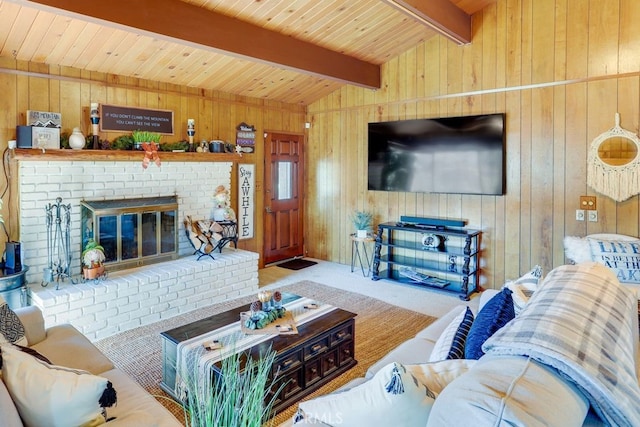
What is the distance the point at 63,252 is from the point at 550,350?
421cm

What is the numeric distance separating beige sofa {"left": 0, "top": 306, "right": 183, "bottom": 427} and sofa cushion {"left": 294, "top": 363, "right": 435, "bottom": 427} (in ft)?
2.52

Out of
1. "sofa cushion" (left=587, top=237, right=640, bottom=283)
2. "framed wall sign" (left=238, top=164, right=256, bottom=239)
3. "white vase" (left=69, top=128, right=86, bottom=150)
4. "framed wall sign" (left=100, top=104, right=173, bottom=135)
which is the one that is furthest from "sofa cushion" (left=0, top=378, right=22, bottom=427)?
"framed wall sign" (left=238, top=164, right=256, bottom=239)

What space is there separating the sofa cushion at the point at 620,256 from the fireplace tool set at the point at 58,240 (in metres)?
4.74

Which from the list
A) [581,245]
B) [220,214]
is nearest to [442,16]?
[581,245]

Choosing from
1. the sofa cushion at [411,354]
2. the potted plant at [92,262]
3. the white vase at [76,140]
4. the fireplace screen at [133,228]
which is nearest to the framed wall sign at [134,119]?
the white vase at [76,140]

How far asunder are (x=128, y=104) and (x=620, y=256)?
4.95 metres

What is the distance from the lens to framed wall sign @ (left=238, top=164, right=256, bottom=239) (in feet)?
18.4

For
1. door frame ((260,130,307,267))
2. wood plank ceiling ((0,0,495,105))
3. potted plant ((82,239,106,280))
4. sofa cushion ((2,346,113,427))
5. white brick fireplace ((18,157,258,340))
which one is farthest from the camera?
door frame ((260,130,307,267))

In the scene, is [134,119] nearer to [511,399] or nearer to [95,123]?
[95,123]

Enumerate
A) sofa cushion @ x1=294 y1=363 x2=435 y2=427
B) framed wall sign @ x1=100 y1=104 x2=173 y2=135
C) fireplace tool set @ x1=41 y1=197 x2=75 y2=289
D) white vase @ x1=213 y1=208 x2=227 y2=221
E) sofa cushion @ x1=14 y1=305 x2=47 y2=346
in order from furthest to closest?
white vase @ x1=213 y1=208 x2=227 y2=221, framed wall sign @ x1=100 y1=104 x2=173 y2=135, fireplace tool set @ x1=41 y1=197 x2=75 y2=289, sofa cushion @ x1=14 y1=305 x2=47 y2=346, sofa cushion @ x1=294 y1=363 x2=435 y2=427

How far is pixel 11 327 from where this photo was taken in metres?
2.12

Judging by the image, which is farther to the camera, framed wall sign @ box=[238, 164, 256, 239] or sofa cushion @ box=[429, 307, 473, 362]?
framed wall sign @ box=[238, 164, 256, 239]

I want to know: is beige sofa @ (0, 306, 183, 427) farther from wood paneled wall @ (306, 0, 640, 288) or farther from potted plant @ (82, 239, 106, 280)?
wood paneled wall @ (306, 0, 640, 288)

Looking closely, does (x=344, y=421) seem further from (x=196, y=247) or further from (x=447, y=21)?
(x=447, y=21)
